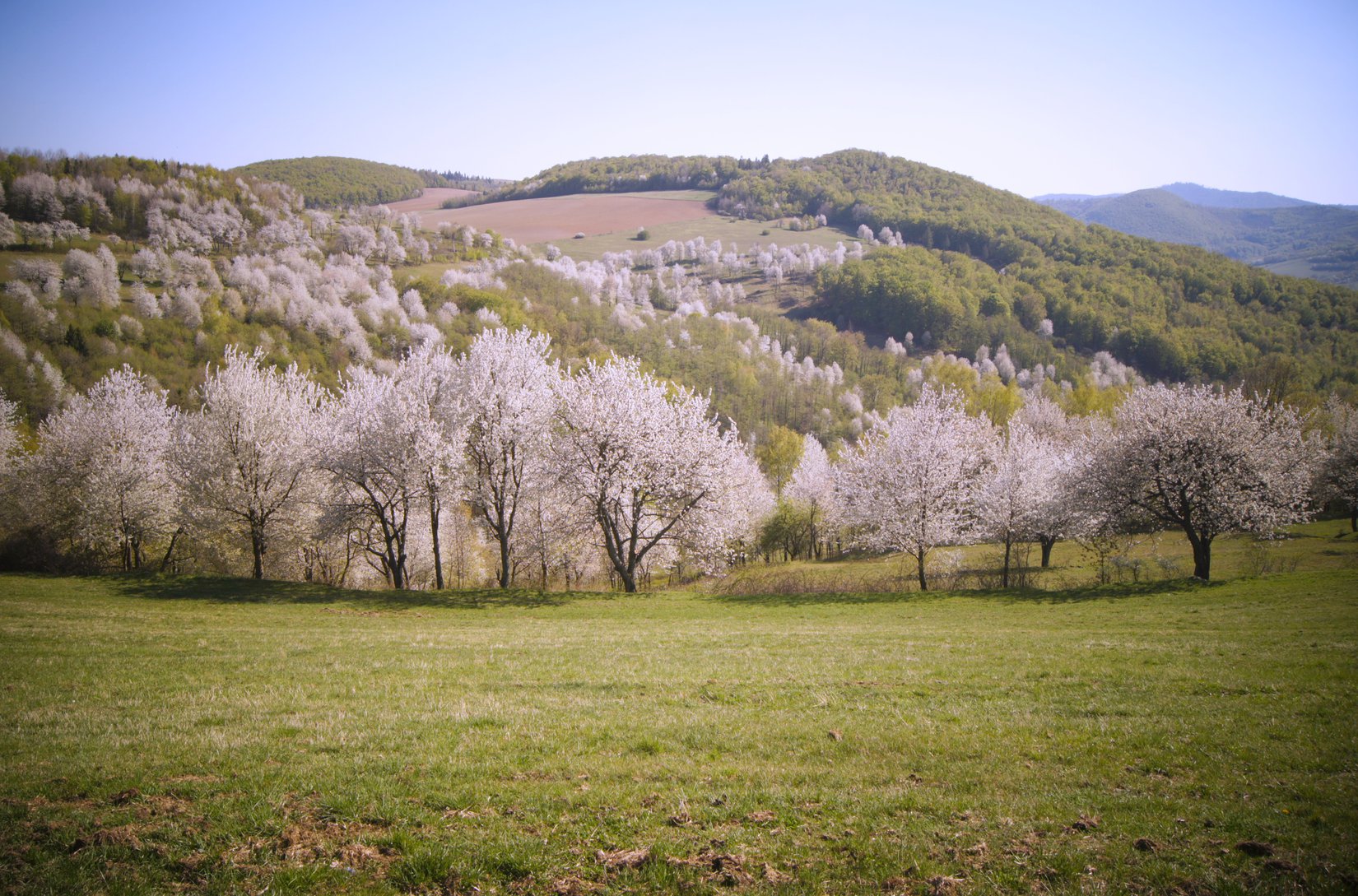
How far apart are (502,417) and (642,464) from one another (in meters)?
8.40

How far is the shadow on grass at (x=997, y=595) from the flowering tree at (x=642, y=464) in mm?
4485

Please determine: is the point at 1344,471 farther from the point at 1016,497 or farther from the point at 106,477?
the point at 106,477

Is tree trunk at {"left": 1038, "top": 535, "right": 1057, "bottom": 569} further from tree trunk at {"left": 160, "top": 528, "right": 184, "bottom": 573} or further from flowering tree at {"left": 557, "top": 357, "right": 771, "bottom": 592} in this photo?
tree trunk at {"left": 160, "top": 528, "right": 184, "bottom": 573}

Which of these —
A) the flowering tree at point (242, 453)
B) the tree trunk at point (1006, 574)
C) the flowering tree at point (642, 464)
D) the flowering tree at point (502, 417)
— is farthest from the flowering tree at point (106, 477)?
the tree trunk at point (1006, 574)

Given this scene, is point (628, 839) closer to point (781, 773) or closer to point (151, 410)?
point (781, 773)

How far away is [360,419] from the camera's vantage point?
34.4 m

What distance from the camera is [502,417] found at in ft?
113

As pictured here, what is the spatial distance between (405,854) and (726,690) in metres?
7.69

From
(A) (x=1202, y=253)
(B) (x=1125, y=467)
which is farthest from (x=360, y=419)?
(A) (x=1202, y=253)

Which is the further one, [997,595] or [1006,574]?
[1006,574]

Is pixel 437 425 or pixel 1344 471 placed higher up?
pixel 437 425

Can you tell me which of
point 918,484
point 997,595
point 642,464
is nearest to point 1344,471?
point 918,484

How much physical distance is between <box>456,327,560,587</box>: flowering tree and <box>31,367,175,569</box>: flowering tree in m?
19.0

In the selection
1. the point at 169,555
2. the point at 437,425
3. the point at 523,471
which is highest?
the point at 437,425
